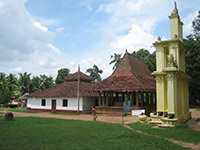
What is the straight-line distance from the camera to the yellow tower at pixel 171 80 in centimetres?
1320

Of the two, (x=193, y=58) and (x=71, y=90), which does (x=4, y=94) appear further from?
(x=193, y=58)

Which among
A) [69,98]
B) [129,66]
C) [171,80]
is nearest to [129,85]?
[129,66]

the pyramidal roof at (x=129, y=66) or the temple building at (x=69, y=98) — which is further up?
the pyramidal roof at (x=129, y=66)

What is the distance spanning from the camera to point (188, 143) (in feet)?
28.3

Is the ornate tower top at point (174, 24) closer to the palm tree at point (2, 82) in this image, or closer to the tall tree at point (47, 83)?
the tall tree at point (47, 83)

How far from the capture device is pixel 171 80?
1336 centimetres

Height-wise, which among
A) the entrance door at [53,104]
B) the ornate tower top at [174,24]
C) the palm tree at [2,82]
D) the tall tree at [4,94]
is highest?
the ornate tower top at [174,24]

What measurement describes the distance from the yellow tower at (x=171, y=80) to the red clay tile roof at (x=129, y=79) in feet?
16.8

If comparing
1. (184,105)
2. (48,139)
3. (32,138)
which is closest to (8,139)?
(32,138)

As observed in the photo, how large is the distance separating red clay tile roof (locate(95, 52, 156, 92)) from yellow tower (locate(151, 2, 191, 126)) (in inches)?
202

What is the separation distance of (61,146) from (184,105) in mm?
11941

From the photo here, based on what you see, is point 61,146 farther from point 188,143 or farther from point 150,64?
point 150,64

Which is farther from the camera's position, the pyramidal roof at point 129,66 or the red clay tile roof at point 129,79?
the pyramidal roof at point 129,66

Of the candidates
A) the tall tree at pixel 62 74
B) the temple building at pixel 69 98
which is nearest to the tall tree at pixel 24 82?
the temple building at pixel 69 98
